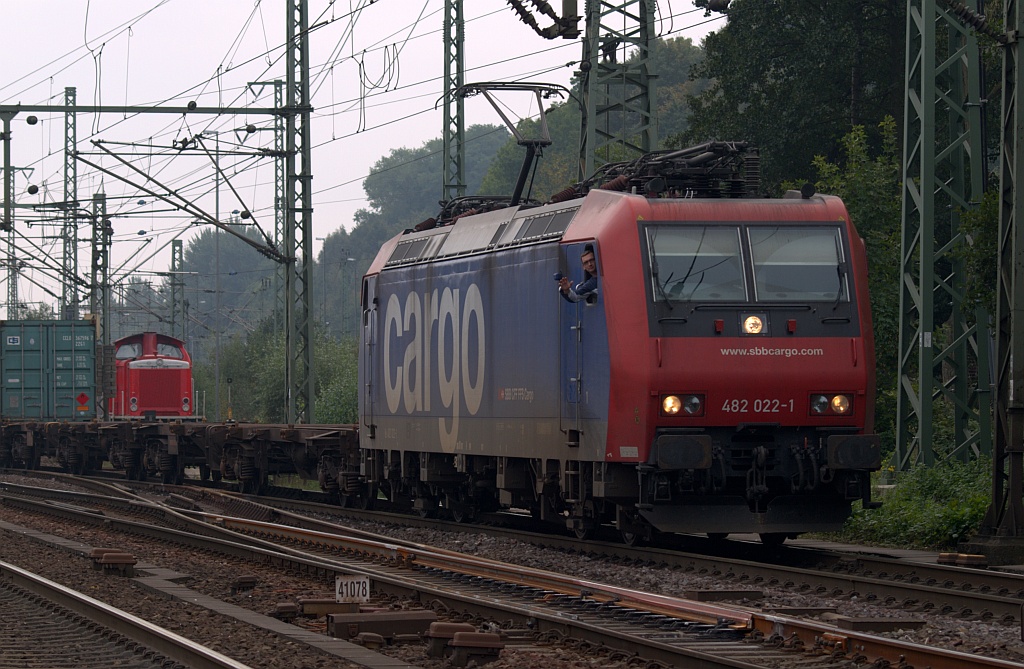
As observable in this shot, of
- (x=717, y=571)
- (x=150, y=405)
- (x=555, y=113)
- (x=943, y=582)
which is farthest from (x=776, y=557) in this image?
(x=555, y=113)

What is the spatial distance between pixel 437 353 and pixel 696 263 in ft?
17.3

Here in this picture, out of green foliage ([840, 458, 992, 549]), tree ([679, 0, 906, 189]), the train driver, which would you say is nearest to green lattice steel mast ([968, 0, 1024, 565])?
green foliage ([840, 458, 992, 549])

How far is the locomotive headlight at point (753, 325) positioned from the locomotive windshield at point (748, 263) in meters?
0.19

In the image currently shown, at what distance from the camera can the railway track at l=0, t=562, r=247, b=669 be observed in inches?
375

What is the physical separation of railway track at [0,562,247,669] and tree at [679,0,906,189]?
29.1 metres

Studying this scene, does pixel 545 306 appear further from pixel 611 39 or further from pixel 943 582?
pixel 611 39

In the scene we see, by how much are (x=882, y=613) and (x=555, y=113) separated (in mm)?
98186

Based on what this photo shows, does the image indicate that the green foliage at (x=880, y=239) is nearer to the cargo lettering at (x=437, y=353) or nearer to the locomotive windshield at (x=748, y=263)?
the cargo lettering at (x=437, y=353)

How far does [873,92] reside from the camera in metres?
40.0

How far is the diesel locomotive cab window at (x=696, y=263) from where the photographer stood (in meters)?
14.3

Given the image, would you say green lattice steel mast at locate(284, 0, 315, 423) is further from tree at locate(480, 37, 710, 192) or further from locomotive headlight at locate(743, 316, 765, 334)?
tree at locate(480, 37, 710, 192)

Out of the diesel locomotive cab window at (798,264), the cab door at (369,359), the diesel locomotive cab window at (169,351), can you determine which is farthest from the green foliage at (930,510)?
the diesel locomotive cab window at (169,351)

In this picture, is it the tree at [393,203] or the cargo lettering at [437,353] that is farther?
the tree at [393,203]

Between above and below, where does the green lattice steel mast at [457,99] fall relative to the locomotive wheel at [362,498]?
above
